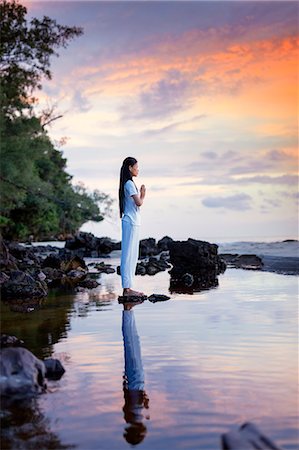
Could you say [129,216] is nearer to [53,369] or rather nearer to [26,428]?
[53,369]

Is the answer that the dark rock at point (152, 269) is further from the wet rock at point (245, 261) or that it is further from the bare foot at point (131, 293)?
the bare foot at point (131, 293)

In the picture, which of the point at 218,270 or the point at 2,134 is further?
the point at 2,134

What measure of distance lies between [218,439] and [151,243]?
33499 millimetres

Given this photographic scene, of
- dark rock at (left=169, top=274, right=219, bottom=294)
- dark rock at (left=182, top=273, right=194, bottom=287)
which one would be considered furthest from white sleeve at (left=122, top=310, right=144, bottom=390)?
dark rock at (left=182, top=273, right=194, bottom=287)

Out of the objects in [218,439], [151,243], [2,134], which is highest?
[2,134]

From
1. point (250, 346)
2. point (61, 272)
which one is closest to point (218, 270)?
point (61, 272)

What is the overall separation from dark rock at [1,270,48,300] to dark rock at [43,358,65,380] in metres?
6.66

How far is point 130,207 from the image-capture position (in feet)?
40.4

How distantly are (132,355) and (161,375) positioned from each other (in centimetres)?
101

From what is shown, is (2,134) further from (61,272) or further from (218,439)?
(218,439)

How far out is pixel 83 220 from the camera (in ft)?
242

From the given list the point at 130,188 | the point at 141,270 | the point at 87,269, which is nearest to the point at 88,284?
the point at 130,188

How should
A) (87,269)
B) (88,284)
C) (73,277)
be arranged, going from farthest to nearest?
(87,269), (73,277), (88,284)

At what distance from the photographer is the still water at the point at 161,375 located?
4.16m
